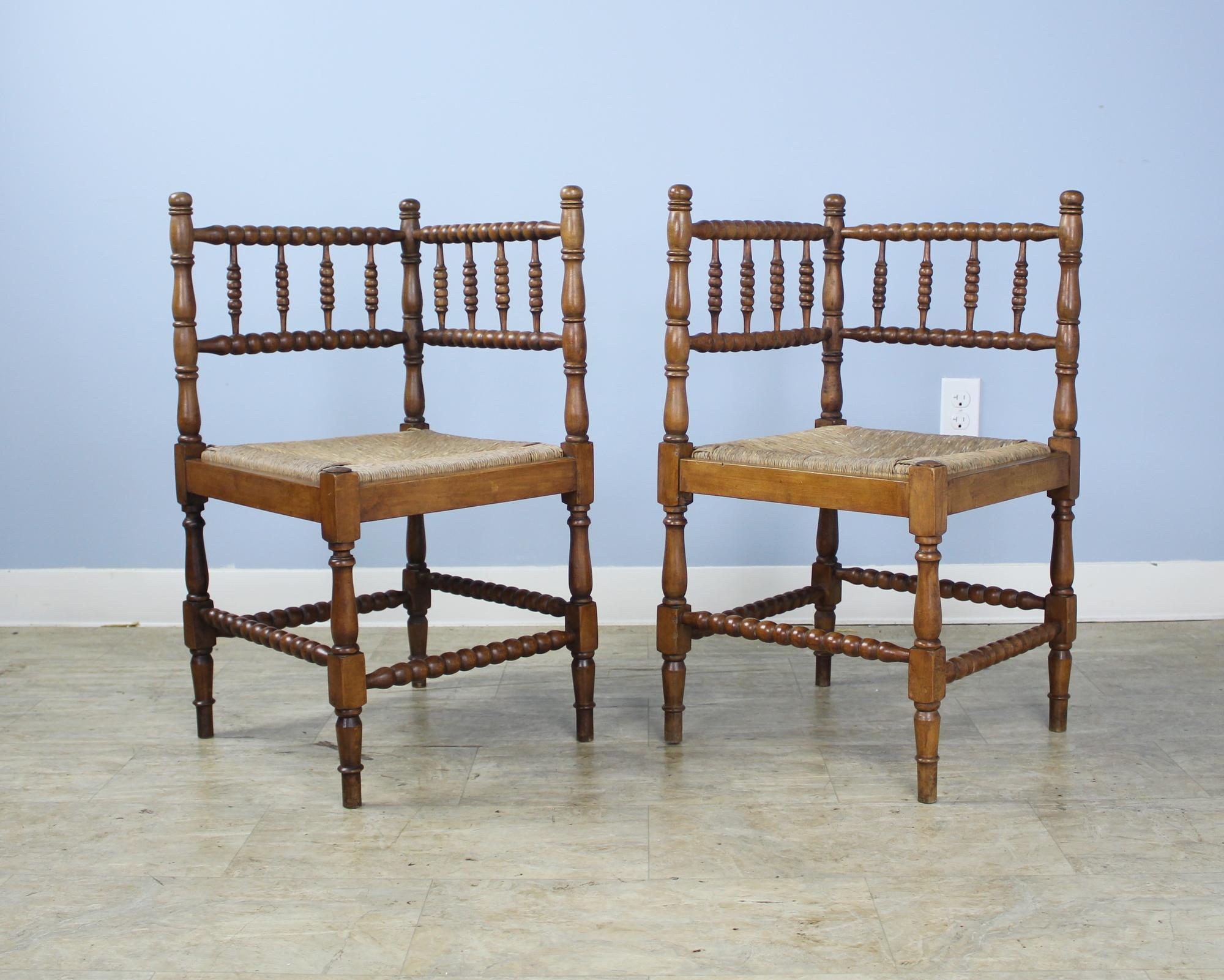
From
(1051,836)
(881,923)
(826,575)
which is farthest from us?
(826,575)

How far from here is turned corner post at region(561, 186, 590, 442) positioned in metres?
1.82

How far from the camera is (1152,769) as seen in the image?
181cm

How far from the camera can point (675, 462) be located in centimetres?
186

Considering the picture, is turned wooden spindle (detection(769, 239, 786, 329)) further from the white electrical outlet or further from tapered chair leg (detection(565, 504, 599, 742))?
the white electrical outlet

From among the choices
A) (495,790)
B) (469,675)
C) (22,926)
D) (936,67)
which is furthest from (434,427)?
(22,926)

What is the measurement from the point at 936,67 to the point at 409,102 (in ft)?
3.04

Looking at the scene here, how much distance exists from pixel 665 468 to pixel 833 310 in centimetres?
43

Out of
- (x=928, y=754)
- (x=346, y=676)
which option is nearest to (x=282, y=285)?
(x=346, y=676)

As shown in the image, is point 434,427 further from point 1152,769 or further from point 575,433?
point 1152,769

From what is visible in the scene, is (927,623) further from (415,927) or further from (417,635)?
(417,635)

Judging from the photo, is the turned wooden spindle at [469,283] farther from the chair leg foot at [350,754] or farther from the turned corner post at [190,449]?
the chair leg foot at [350,754]

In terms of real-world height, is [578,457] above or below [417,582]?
above

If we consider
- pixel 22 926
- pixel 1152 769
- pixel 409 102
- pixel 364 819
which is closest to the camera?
pixel 22 926

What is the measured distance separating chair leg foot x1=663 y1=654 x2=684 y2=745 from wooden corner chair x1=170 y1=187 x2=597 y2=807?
103mm
